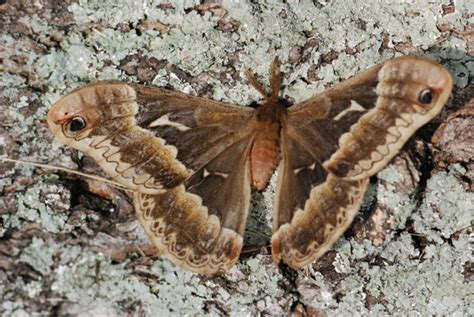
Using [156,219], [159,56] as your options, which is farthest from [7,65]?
[156,219]

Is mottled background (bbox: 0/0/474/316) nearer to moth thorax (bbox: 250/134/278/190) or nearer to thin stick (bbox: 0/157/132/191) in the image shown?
thin stick (bbox: 0/157/132/191)

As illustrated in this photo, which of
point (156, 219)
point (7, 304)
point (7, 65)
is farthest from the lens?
point (7, 65)

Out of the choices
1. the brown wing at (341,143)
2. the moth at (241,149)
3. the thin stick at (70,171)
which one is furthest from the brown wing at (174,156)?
the brown wing at (341,143)

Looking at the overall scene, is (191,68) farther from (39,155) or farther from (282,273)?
(282,273)

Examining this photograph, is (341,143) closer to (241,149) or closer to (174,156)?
(241,149)

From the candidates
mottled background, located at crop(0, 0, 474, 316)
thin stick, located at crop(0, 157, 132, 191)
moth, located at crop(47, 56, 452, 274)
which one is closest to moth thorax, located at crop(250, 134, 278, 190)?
moth, located at crop(47, 56, 452, 274)

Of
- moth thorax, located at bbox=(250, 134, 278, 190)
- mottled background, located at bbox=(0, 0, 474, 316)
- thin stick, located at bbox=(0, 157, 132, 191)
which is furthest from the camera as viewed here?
moth thorax, located at bbox=(250, 134, 278, 190)

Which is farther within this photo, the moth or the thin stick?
the thin stick

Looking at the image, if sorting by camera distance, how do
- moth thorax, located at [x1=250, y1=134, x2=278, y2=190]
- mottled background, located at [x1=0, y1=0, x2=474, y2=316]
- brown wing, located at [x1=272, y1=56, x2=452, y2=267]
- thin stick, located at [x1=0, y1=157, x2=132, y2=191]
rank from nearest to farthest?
brown wing, located at [x1=272, y1=56, x2=452, y2=267]
mottled background, located at [x1=0, y1=0, x2=474, y2=316]
thin stick, located at [x1=0, y1=157, x2=132, y2=191]
moth thorax, located at [x1=250, y1=134, x2=278, y2=190]
